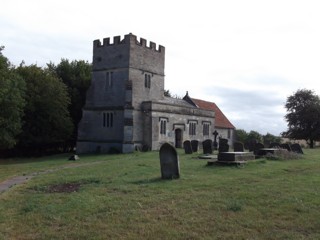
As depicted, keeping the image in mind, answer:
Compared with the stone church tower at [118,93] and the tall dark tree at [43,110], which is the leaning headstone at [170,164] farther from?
the tall dark tree at [43,110]

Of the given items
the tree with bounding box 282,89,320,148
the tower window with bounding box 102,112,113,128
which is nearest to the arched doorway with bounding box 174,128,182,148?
the tower window with bounding box 102,112,113,128

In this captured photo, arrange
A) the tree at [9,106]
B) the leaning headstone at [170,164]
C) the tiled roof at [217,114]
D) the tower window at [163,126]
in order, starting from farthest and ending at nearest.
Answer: the tiled roof at [217,114] < the tower window at [163,126] < the tree at [9,106] < the leaning headstone at [170,164]

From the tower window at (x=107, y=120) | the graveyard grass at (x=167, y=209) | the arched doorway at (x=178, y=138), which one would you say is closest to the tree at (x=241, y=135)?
the arched doorway at (x=178, y=138)

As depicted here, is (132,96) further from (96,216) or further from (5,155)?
(96,216)

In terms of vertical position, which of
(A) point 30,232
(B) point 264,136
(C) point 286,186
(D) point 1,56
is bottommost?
(A) point 30,232

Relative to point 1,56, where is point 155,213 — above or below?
below

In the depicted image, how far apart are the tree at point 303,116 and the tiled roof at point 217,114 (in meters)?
8.99

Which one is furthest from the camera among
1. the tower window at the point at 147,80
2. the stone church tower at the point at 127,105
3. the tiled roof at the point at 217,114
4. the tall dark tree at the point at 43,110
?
the tiled roof at the point at 217,114

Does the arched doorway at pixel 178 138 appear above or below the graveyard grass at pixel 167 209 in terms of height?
above

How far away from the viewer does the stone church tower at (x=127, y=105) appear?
37.4 m

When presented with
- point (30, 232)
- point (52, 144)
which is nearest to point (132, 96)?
point (52, 144)

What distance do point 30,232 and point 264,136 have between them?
5209 centimetres

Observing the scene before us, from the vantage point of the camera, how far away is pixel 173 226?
8727 millimetres

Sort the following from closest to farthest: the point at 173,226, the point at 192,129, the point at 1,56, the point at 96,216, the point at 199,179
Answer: the point at 173,226, the point at 96,216, the point at 199,179, the point at 1,56, the point at 192,129
